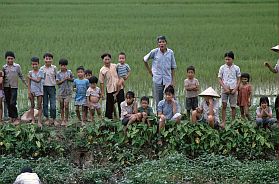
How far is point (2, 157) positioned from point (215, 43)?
30.1ft

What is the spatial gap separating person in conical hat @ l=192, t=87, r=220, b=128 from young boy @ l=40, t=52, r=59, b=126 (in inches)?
88.0

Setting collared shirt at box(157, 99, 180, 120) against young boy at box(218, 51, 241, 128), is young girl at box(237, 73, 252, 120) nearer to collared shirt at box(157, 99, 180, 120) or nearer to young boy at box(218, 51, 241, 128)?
young boy at box(218, 51, 241, 128)

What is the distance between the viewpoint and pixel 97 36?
18766 mm

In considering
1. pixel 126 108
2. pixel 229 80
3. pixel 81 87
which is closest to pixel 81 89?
pixel 81 87

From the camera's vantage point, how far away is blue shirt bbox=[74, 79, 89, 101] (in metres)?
10.3

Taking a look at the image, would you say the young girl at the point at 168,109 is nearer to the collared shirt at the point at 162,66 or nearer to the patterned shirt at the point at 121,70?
the collared shirt at the point at 162,66

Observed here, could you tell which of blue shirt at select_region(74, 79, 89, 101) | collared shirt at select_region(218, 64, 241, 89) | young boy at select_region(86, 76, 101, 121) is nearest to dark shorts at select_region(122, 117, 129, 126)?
young boy at select_region(86, 76, 101, 121)

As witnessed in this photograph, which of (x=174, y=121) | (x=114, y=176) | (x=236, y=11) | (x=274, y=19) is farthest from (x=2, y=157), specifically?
(x=236, y=11)

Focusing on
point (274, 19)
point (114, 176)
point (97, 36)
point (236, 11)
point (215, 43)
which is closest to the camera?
point (114, 176)

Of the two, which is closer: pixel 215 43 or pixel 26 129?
pixel 26 129

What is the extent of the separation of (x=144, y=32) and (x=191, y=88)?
906 cm

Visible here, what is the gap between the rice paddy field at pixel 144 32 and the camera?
583 inches

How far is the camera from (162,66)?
10.4 metres

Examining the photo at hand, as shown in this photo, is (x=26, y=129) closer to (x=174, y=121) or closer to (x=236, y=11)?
(x=174, y=121)
